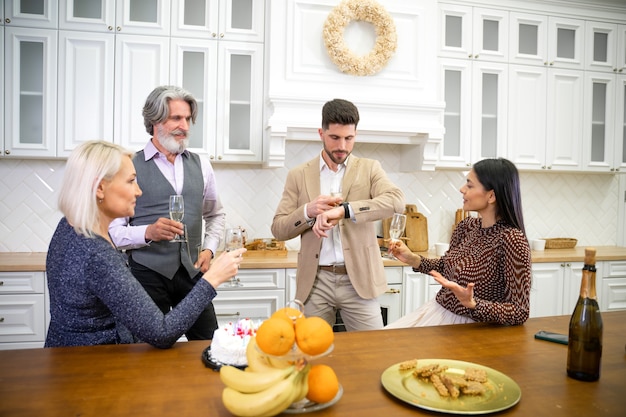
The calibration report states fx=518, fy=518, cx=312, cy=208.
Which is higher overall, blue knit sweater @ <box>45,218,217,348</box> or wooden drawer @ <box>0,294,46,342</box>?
blue knit sweater @ <box>45,218,217,348</box>

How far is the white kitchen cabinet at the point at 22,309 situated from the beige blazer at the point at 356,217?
66.4 inches

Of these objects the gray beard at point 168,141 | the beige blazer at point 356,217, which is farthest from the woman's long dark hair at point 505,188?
the gray beard at point 168,141

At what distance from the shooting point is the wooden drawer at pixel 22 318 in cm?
322

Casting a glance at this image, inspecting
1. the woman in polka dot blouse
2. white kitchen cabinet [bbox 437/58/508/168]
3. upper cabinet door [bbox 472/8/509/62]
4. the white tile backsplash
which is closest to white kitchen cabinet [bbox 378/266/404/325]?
the white tile backsplash

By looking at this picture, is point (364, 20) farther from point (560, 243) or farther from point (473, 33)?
point (560, 243)

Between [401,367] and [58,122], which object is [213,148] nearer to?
[58,122]

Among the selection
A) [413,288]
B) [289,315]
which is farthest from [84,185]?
[413,288]

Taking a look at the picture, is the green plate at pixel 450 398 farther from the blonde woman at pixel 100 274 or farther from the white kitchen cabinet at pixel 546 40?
the white kitchen cabinet at pixel 546 40

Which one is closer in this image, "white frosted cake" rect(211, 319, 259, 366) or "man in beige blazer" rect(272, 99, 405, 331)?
"white frosted cake" rect(211, 319, 259, 366)

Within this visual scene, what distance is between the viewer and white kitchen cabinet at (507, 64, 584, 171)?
4.24m

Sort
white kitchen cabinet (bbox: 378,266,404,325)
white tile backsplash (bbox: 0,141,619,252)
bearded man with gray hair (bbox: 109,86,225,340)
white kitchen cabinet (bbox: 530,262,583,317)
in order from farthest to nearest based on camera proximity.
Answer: white kitchen cabinet (bbox: 530,262,583,317)
white tile backsplash (bbox: 0,141,619,252)
white kitchen cabinet (bbox: 378,266,404,325)
bearded man with gray hair (bbox: 109,86,225,340)

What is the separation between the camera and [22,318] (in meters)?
3.25

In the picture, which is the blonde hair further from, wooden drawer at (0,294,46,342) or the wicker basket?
the wicker basket

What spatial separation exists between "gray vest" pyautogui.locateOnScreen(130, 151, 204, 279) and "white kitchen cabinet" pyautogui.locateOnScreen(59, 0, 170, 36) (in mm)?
1464
